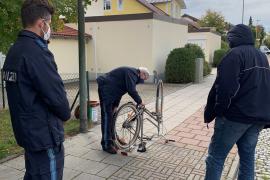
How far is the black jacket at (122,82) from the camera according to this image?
474 centimetres

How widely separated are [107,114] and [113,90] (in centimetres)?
41

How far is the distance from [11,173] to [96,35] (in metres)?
12.0

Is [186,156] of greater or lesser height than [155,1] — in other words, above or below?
below

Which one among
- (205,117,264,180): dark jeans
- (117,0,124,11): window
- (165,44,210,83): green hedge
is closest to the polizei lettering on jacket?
(205,117,264,180): dark jeans

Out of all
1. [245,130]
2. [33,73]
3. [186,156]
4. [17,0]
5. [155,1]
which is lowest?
[186,156]

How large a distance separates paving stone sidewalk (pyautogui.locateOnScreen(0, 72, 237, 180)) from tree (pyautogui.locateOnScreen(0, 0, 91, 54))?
6.84 feet

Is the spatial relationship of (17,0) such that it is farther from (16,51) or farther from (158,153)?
(158,153)

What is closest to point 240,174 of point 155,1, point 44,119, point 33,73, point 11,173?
point 44,119

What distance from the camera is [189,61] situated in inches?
565

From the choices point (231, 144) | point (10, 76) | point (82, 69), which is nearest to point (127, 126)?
point (82, 69)

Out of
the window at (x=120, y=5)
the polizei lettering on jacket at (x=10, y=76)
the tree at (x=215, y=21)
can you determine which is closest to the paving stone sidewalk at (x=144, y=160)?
the polizei lettering on jacket at (x=10, y=76)

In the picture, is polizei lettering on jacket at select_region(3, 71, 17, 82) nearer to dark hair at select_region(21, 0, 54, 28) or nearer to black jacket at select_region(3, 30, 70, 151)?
black jacket at select_region(3, 30, 70, 151)

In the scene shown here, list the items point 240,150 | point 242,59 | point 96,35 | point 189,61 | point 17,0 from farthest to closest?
1. point 96,35
2. point 189,61
3. point 17,0
4. point 240,150
5. point 242,59

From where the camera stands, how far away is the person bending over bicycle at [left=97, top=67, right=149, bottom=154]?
15.6 feet
